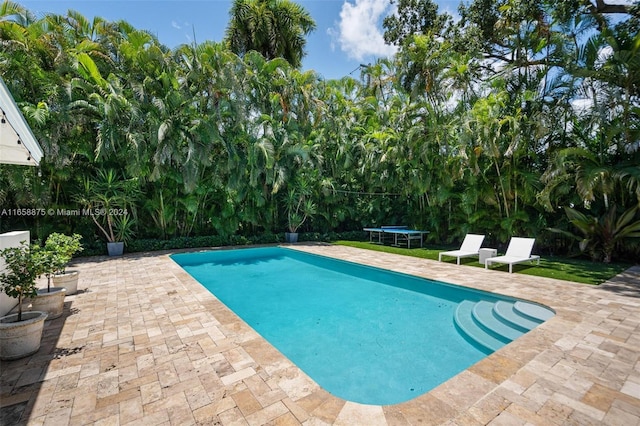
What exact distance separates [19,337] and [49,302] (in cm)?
153

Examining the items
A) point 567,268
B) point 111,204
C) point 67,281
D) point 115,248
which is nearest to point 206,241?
point 115,248

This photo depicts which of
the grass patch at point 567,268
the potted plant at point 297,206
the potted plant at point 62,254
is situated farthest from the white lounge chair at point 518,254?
the potted plant at point 62,254

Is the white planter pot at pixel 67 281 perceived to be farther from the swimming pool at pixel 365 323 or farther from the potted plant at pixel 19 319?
the swimming pool at pixel 365 323

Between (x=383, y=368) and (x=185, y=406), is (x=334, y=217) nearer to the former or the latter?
(x=383, y=368)

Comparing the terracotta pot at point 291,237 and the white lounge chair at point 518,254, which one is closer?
the white lounge chair at point 518,254

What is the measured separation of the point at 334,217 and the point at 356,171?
2.94 m

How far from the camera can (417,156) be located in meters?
13.4

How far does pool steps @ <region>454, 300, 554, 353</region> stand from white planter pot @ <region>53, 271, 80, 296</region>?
25.5 ft

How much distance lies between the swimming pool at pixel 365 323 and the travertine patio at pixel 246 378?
880mm

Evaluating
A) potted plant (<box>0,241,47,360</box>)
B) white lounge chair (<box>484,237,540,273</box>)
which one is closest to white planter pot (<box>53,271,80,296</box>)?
potted plant (<box>0,241,47,360</box>)

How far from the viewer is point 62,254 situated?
491cm

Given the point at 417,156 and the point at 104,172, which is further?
the point at 417,156

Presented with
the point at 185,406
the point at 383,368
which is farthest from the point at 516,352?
the point at 185,406

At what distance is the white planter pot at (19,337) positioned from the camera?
11.8 ft
